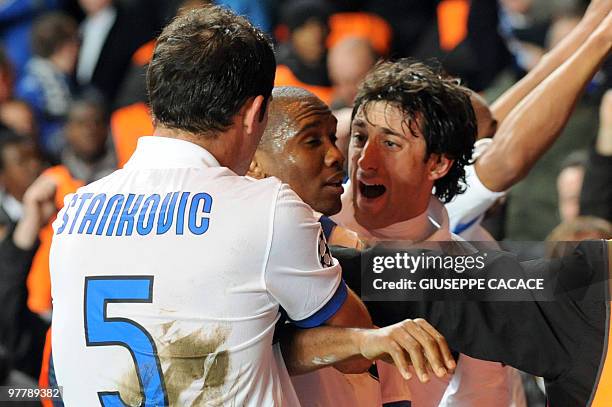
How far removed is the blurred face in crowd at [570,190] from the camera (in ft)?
16.1

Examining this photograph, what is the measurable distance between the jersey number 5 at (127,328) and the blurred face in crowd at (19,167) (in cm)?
387

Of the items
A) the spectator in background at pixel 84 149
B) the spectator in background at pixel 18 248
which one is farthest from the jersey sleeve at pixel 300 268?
the spectator in background at pixel 84 149

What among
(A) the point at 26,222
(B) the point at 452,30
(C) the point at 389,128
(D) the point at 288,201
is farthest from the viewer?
(B) the point at 452,30

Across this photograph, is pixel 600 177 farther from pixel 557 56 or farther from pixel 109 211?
pixel 109 211

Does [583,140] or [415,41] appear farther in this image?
[415,41]

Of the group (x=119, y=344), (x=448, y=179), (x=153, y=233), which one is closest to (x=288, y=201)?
(x=153, y=233)

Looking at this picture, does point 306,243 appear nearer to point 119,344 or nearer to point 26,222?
point 119,344

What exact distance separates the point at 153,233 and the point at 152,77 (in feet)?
1.01

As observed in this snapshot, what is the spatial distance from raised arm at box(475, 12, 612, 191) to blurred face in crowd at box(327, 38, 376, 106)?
2.44 meters

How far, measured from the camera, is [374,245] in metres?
2.34

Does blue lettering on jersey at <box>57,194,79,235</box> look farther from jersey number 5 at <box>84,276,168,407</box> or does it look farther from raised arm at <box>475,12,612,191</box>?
raised arm at <box>475,12,612,191</box>

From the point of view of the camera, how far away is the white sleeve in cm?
308

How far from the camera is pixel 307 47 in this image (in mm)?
5891

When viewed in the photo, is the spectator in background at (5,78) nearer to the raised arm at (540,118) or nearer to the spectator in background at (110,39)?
the spectator in background at (110,39)
